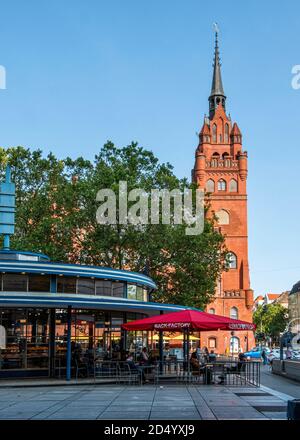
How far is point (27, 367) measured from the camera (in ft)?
87.7

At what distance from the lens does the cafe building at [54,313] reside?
26.3 meters

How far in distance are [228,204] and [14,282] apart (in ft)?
217

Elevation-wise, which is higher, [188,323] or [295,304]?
[295,304]

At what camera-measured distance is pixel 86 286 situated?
94.6 ft

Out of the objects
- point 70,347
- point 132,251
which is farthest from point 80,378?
point 132,251

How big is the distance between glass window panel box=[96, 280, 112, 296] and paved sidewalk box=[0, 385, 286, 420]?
588 centimetres

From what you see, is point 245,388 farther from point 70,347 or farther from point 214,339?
point 214,339

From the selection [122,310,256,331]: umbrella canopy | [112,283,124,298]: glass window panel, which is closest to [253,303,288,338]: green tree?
[112,283,124,298]: glass window panel

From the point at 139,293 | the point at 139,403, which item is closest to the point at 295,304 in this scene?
the point at 139,293

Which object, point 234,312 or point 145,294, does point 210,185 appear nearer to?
point 234,312

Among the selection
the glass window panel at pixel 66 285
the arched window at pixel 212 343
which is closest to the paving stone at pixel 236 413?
the glass window panel at pixel 66 285

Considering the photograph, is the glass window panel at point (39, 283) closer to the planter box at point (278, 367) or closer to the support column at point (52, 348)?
the support column at point (52, 348)

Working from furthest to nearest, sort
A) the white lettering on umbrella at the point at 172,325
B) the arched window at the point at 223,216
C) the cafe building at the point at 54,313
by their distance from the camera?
the arched window at the point at 223,216, the cafe building at the point at 54,313, the white lettering on umbrella at the point at 172,325

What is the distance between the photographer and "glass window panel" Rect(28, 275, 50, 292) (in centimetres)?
2705
